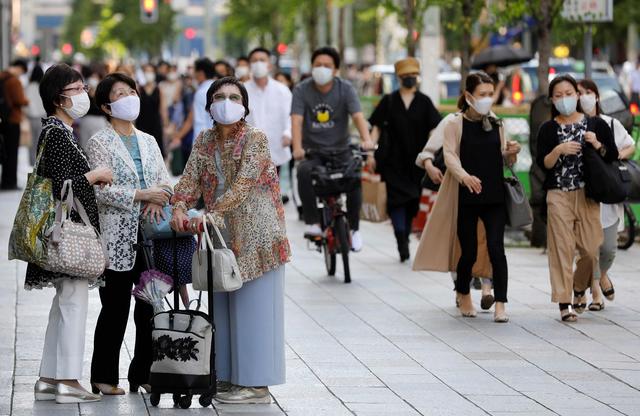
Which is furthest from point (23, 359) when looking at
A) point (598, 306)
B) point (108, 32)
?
point (108, 32)

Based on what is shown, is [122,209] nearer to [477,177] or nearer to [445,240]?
[477,177]

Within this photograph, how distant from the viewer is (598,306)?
39.4 ft

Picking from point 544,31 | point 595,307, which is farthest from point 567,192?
point 544,31

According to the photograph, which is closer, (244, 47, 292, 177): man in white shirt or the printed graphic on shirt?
the printed graphic on shirt

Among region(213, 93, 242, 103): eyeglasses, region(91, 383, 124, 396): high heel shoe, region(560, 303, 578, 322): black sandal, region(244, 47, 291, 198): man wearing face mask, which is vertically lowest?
region(560, 303, 578, 322): black sandal

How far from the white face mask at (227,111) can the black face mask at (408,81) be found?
6949mm

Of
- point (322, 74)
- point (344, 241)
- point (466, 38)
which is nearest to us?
point (344, 241)

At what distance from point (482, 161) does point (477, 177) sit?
0.41 feet

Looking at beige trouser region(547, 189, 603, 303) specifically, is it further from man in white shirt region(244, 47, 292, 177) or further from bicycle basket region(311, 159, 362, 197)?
man in white shirt region(244, 47, 292, 177)

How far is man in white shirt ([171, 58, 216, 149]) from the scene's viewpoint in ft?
60.2

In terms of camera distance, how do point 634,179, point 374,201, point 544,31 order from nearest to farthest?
point 634,179 → point 374,201 → point 544,31

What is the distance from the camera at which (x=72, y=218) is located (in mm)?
8156

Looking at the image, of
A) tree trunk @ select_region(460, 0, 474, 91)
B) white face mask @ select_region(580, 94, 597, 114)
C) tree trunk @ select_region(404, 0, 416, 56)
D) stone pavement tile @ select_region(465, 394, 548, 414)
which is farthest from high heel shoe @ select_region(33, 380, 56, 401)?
tree trunk @ select_region(404, 0, 416, 56)

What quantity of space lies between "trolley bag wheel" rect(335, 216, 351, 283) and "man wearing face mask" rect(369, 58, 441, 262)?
1475 millimetres
